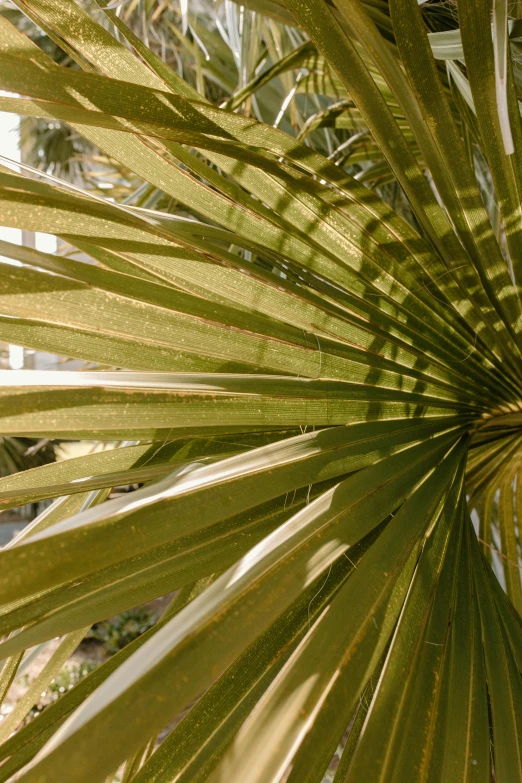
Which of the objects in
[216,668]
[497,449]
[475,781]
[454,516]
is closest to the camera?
[216,668]

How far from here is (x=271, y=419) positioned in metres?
0.46

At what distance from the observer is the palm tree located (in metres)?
0.29

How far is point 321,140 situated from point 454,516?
3.67 ft

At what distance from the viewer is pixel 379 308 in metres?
0.53

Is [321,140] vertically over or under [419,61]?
over

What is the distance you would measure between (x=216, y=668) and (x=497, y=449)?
0.50 meters

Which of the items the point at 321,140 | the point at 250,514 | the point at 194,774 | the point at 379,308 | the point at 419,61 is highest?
the point at 321,140

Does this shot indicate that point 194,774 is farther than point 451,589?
No

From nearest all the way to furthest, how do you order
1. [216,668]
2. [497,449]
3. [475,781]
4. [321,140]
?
[216,668] → [475,781] → [497,449] → [321,140]

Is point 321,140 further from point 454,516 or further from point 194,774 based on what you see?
point 194,774

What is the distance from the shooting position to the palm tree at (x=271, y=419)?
29 centimetres

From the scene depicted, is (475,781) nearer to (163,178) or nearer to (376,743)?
(376,743)

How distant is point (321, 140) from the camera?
4.57 feet

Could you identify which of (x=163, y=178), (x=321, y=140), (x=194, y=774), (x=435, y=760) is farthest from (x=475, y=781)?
(x=321, y=140)
